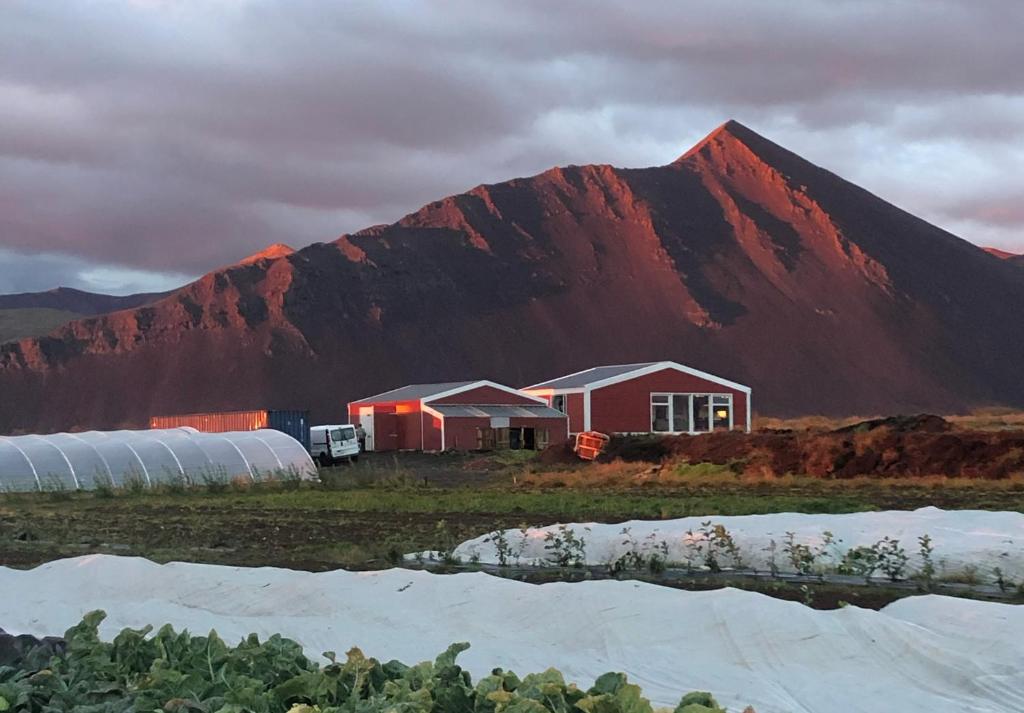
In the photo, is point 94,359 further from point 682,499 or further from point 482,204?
point 682,499

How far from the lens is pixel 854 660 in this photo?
5848 mm

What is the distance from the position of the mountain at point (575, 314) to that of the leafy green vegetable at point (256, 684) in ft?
250

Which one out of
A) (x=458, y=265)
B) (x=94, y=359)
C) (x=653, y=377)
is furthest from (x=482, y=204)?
(x=653, y=377)

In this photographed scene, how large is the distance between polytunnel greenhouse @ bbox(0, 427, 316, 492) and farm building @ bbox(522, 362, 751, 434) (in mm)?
21198

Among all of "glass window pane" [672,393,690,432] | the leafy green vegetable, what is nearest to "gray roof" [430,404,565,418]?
"glass window pane" [672,393,690,432]

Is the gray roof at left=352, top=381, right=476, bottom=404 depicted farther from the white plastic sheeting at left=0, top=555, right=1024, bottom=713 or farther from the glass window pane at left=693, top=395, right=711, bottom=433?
the white plastic sheeting at left=0, top=555, right=1024, bottom=713

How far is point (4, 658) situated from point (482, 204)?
324 ft

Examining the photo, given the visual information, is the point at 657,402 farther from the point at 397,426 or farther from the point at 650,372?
the point at 397,426

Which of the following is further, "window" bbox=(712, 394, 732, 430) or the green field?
"window" bbox=(712, 394, 732, 430)

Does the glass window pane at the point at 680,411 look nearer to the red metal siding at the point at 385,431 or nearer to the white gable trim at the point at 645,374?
the white gable trim at the point at 645,374

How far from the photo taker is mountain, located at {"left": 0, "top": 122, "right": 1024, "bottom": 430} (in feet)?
279

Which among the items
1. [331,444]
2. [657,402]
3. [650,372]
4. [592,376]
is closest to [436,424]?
[331,444]

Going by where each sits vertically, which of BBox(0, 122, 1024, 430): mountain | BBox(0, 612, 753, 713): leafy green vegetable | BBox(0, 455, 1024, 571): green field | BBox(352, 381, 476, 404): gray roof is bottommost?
BBox(0, 455, 1024, 571): green field

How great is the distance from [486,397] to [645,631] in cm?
4245
